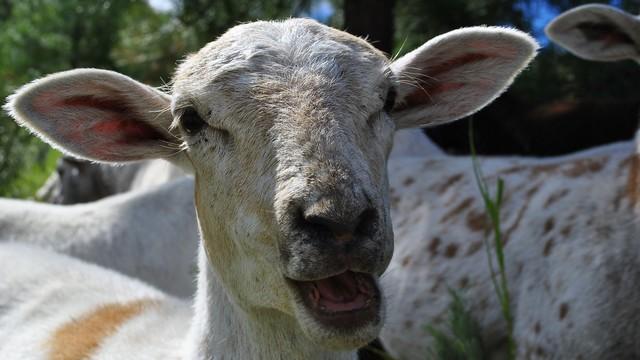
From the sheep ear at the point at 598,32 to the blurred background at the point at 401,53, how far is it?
3.02m

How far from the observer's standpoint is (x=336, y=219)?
97.3 inches

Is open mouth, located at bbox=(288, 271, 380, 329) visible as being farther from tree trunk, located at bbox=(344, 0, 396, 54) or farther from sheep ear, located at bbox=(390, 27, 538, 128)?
tree trunk, located at bbox=(344, 0, 396, 54)

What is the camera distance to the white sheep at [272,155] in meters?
2.59

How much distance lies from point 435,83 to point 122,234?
2.98 metres

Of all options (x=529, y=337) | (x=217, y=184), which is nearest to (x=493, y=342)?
(x=529, y=337)

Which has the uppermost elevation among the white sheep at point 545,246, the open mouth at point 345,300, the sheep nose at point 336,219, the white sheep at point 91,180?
the sheep nose at point 336,219

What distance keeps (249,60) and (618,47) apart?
2.29 m

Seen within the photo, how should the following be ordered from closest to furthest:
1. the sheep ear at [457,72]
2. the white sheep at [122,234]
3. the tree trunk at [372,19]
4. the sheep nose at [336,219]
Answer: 1. the sheep nose at [336,219]
2. the sheep ear at [457,72]
3. the white sheep at [122,234]
4. the tree trunk at [372,19]

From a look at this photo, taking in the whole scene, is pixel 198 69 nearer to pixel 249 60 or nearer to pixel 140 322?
pixel 249 60

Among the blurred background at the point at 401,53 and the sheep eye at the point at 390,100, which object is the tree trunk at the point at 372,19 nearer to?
the blurred background at the point at 401,53

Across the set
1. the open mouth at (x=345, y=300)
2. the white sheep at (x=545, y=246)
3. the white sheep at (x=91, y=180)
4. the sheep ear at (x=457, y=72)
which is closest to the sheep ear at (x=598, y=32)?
the white sheep at (x=545, y=246)

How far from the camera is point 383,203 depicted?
2.75 meters

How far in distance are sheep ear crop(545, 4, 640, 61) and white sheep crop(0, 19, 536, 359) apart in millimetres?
1283

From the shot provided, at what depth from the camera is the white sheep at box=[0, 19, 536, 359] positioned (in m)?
2.59
